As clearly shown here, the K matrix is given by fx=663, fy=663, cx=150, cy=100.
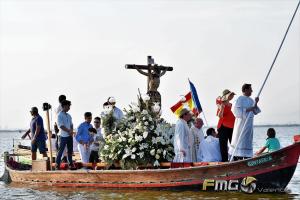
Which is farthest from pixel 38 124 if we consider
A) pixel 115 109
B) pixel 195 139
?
pixel 195 139

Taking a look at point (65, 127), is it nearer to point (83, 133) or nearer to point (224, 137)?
point (83, 133)

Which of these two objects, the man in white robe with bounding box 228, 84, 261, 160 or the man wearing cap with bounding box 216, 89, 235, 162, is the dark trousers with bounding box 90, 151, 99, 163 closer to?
the man wearing cap with bounding box 216, 89, 235, 162

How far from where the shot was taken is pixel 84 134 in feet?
58.9

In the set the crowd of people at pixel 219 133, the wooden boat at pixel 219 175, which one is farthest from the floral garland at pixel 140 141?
the crowd of people at pixel 219 133

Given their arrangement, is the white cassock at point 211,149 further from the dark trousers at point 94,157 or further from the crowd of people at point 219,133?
the dark trousers at point 94,157

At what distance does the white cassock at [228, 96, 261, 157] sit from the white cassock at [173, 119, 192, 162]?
3.50 ft

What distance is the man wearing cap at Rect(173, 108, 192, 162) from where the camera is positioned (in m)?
15.6

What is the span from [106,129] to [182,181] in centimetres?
298

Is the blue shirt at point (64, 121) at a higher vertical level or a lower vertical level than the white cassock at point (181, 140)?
higher

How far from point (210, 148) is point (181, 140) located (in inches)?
28.9

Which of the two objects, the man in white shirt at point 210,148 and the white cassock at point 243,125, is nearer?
the white cassock at point 243,125

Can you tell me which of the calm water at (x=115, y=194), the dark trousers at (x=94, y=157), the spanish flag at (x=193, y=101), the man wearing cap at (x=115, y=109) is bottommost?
the calm water at (x=115, y=194)

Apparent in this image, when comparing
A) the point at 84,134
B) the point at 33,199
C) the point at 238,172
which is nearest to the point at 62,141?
the point at 84,134

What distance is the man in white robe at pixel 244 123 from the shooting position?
49.5 feet
